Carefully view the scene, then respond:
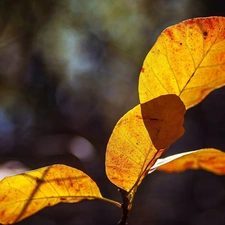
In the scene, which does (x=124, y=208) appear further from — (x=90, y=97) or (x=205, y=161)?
(x=90, y=97)

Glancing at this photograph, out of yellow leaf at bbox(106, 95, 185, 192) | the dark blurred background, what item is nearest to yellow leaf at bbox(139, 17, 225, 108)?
yellow leaf at bbox(106, 95, 185, 192)

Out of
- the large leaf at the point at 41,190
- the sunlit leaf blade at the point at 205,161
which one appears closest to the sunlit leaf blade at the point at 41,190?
the large leaf at the point at 41,190

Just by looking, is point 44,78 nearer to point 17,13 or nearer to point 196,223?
point 17,13

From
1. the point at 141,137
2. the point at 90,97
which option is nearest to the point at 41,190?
the point at 141,137

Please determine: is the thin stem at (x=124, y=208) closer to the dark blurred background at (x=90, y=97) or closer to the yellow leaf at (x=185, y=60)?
the yellow leaf at (x=185, y=60)

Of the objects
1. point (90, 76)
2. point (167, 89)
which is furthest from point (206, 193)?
point (167, 89)
